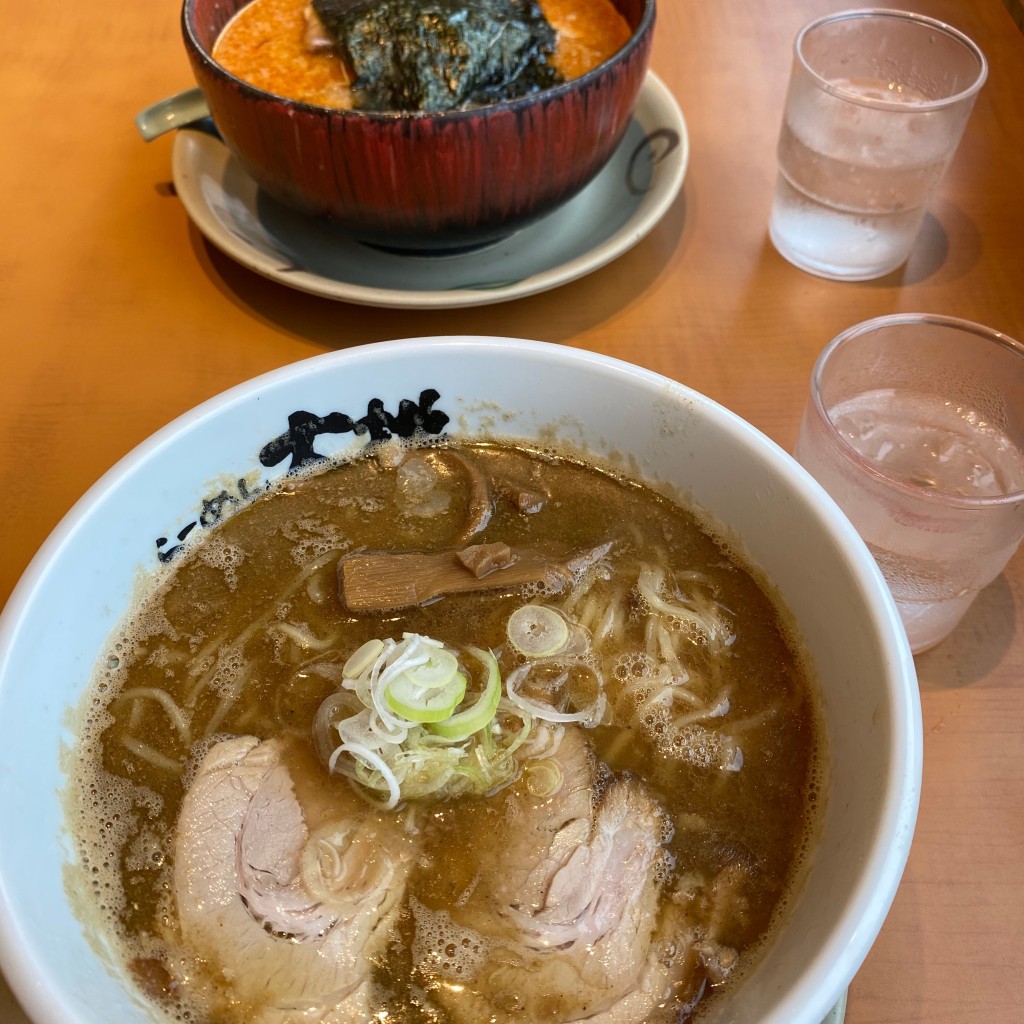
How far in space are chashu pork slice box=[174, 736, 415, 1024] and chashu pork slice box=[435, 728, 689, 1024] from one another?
0.34 feet

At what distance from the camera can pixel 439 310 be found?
1711 millimetres

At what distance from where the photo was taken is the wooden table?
3.78ft

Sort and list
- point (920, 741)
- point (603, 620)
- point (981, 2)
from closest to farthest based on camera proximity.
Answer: point (920, 741) → point (603, 620) → point (981, 2)

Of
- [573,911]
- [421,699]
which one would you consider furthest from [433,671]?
[573,911]

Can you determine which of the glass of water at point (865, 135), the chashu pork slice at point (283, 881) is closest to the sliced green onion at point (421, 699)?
the chashu pork slice at point (283, 881)

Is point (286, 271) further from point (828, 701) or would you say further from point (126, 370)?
point (828, 701)

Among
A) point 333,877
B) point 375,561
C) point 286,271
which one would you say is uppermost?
point 286,271

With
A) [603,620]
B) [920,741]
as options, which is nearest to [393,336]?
[603,620]

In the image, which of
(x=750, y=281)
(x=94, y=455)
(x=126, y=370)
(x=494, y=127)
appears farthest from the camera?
(x=750, y=281)

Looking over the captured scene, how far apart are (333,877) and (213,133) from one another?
60.9 inches

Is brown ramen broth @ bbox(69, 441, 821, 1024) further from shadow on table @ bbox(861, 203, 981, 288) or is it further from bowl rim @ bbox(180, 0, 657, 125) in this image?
shadow on table @ bbox(861, 203, 981, 288)

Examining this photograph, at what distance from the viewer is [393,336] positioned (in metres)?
1.69

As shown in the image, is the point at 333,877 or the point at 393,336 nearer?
the point at 333,877

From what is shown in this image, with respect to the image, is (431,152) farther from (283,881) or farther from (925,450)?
(283,881)
